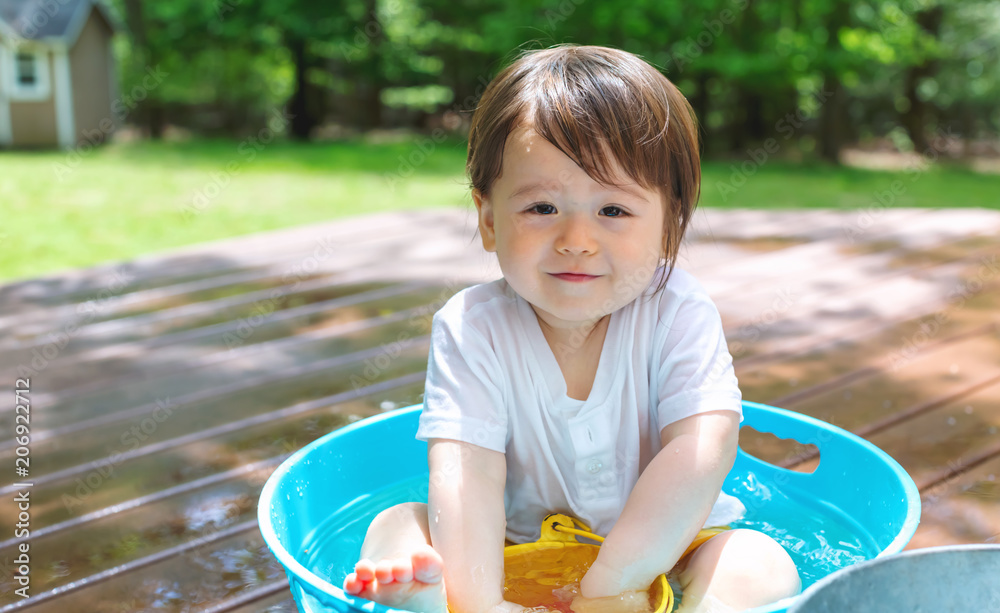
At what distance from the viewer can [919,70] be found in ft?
38.2

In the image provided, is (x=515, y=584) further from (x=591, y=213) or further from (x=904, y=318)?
(x=904, y=318)

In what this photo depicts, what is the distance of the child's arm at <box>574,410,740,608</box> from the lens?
131cm

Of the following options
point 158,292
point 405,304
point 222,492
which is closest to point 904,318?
point 405,304

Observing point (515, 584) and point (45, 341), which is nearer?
point (515, 584)

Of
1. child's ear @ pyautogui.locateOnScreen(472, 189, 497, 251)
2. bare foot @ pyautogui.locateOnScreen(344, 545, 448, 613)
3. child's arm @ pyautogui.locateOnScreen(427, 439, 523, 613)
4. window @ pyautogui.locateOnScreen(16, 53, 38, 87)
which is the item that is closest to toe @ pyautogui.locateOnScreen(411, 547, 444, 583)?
bare foot @ pyautogui.locateOnScreen(344, 545, 448, 613)

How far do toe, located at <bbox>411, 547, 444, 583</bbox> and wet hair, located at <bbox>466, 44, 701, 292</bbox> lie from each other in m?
0.60

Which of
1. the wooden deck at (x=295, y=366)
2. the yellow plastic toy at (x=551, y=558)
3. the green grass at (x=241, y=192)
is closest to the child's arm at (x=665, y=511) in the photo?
the yellow plastic toy at (x=551, y=558)

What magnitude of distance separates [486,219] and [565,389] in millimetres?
318

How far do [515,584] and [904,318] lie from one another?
195 centimetres

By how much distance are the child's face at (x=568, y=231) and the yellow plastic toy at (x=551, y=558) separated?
1.22 feet

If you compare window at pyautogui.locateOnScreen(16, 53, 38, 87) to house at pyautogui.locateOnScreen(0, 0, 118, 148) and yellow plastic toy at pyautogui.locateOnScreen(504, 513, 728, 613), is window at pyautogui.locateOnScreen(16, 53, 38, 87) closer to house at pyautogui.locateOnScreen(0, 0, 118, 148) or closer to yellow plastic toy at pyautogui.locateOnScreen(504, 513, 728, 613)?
house at pyautogui.locateOnScreen(0, 0, 118, 148)

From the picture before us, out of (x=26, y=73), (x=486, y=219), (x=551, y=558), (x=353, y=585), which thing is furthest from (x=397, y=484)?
(x=26, y=73)

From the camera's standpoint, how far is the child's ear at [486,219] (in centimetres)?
152

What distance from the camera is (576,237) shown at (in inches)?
53.3
